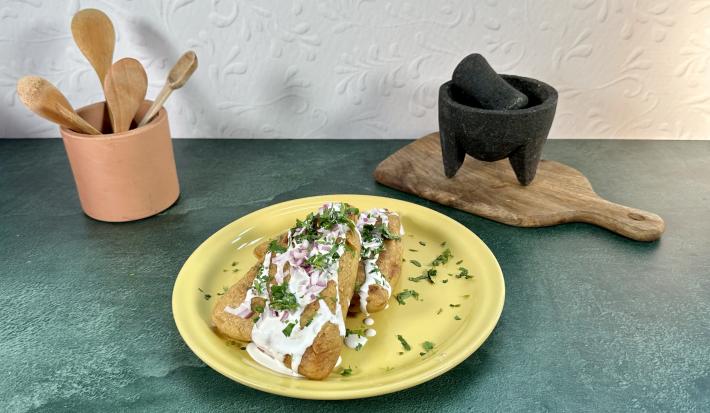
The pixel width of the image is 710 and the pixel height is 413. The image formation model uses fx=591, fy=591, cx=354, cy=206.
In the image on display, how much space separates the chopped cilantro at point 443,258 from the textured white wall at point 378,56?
0.49 metres

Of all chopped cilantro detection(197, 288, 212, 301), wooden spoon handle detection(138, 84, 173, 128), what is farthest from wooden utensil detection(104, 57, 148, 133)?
chopped cilantro detection(197, 288, 212, 301)

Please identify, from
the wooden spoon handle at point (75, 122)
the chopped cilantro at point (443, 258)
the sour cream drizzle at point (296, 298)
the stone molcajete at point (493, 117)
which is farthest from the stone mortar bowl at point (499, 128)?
the wooden spoon handle at point (75, 122)

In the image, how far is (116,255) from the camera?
965mm

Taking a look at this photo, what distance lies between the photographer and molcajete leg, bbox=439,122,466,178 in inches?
42.0

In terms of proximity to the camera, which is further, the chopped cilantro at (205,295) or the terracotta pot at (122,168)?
the terracotta pot at (122,168)

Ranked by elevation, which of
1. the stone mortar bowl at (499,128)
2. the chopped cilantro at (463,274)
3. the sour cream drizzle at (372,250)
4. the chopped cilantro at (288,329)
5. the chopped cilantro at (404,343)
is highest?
the stone mortar bowl at (499,128)

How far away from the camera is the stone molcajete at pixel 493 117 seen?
99 cm

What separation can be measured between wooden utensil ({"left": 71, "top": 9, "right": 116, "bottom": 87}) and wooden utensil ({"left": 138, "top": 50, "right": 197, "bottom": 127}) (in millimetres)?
132

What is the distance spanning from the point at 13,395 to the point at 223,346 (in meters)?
0.25

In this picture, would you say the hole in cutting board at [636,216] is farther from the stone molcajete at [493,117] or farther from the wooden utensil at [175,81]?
the wooden utensil at [175,81]

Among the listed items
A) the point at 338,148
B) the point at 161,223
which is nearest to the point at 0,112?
the point at 161,223

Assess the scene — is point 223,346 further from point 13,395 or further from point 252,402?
point 13,395

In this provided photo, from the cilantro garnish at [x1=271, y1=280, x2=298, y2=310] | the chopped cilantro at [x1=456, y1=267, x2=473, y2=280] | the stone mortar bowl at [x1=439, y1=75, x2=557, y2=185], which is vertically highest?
the stone mortar bowl at [x1=439, y1=75, x2=557, y2=185]

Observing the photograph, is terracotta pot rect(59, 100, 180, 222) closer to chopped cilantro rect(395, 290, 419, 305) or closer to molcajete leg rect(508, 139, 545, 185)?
chopped cilantro rect(395, 290, 419, 305)
